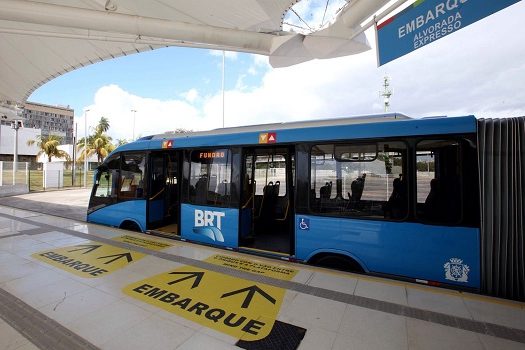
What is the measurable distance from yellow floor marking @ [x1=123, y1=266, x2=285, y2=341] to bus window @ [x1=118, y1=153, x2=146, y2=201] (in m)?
3.61

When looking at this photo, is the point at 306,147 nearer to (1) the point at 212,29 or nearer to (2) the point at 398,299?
(2) the point at 398,299

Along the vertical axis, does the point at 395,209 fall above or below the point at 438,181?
below

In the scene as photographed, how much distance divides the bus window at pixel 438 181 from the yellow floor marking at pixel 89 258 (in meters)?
5.67

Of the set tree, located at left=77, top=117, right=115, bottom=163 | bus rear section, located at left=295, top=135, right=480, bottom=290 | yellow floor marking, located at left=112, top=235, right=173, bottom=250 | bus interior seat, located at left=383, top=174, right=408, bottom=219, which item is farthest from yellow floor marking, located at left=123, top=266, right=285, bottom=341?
tree, located at left=77, top=117, right=115, bottom=163

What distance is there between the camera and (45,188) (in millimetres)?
24391

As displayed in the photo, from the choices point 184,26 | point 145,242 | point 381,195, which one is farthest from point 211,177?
point 184,26

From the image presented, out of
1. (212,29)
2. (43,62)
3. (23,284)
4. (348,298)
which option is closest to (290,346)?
(348,298)

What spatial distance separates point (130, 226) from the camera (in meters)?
8.47

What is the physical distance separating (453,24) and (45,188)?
3004cm

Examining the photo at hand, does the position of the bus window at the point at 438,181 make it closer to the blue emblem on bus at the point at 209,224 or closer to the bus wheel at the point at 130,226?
the blue emblem on bus at the point at 209,224

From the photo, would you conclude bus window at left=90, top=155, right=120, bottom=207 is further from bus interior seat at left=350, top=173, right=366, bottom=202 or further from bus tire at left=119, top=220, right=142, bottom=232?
bus interior seat at left=350, top=173, right=366, bottom=202

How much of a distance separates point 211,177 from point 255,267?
7.99 feet

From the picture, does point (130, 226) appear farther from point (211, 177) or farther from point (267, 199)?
point (267, 199)

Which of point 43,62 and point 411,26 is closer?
point 411,26
